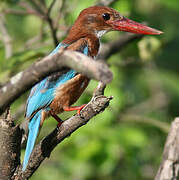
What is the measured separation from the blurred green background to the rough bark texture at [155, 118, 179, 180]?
1.30m

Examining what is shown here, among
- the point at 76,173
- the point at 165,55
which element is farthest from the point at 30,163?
the point at 165,55

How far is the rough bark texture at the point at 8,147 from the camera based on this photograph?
252cm

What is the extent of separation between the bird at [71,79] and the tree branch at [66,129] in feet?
0.33

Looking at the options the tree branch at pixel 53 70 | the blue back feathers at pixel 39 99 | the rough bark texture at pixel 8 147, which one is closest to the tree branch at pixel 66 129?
the rough bark texture at pixel 8 147

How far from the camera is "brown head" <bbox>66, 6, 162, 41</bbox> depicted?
13.3 feet

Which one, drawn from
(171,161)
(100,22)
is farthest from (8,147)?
(100,22)

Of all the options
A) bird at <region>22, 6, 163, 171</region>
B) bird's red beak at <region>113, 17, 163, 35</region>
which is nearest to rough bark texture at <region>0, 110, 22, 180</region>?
bird at <region>22, 6, 163, 171</region>

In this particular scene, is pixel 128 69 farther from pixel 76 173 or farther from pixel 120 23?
pixel 120 23

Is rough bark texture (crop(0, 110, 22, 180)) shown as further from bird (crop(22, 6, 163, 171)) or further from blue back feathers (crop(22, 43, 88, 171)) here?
blue back feathers (crop(22, 43, 88, 171))

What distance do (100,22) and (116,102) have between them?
109 centimetres

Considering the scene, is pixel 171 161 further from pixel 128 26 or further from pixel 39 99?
pixel 128 26

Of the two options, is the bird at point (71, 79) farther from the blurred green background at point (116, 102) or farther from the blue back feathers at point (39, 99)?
the blurred green background at point (116, 102)

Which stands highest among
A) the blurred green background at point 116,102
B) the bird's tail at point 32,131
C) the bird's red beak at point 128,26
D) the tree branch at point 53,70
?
the tree branch at point 53,70

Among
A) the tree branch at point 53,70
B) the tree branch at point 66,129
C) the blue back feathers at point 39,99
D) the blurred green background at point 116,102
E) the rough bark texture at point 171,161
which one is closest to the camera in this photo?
the tree branch at point 53,70
